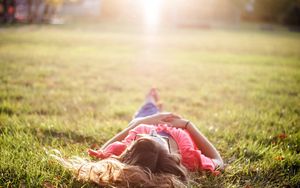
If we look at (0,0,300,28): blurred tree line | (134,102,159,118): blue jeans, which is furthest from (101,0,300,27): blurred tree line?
(134,102,159,118): blue jeans

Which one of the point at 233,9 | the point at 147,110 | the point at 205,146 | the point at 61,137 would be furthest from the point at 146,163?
the point at 233,9

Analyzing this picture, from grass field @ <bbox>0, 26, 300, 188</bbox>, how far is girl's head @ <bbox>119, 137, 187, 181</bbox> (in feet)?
1.27

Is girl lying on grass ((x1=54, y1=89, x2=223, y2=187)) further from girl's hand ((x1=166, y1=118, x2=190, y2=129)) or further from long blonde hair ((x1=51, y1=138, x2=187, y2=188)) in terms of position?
girl's hand ((x1=166, y1=118, x2=190, y2=129))

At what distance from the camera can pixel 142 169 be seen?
7.84ft

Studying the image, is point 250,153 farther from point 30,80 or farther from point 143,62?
point 143,62

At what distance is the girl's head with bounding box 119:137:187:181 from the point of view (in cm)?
241

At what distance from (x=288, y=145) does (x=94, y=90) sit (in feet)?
11.9

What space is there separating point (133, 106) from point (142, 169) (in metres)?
2.93

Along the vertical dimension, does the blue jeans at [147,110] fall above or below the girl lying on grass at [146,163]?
below

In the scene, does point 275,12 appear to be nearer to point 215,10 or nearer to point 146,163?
point 215,10

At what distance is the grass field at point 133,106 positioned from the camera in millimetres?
3027

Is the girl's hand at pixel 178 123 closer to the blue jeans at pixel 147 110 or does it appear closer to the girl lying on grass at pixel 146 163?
the girl lying on grass at pixel 146 163

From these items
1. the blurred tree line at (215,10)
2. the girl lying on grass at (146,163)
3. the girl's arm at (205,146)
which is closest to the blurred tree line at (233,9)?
the blurred tree line at (215,10)

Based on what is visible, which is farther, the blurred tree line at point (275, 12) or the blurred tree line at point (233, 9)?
the blurred tree line at point (233, 9)
